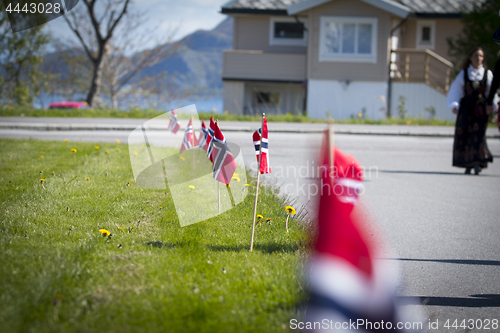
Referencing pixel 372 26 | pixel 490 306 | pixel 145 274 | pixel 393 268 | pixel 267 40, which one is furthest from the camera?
pixel 267 40

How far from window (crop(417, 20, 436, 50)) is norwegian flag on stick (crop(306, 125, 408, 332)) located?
2468 centimetres

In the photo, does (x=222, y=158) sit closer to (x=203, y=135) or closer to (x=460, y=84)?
(x=203, y=135)

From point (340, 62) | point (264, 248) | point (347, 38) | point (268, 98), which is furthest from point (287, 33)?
point (264, 248)

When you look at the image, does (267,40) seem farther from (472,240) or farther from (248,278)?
(248,278)

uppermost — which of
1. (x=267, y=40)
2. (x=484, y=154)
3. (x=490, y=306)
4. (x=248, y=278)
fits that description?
(x=267, y=40)

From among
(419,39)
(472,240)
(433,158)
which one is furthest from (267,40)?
(472,240)

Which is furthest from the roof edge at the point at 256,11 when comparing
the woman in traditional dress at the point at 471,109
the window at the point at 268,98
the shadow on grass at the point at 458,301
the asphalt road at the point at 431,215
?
the shadow on grass at the point at 458,301

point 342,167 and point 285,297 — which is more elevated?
point 342,167

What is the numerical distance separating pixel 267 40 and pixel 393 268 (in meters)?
21.7

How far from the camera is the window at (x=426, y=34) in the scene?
2475 centimetres

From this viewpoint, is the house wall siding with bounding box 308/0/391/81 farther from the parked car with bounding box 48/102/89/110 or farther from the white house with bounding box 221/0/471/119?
the parked car with bounding box 48/102/89/110

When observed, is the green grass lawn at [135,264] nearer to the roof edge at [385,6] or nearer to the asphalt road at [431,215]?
the asphalt road at [431,215]

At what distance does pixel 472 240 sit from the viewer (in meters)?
4.75

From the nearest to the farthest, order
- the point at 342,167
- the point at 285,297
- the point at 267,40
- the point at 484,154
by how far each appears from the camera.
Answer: the point at 342,167 < the point at 285,297 < the point at 484,154 < the point at 267,40
